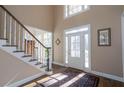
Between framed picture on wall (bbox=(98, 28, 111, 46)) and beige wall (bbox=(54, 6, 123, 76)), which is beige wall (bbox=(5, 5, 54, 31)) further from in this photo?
framed picture on wall (bbox=(98, 28, 111, 46))

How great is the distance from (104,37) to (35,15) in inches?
153

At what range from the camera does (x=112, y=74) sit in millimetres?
3855

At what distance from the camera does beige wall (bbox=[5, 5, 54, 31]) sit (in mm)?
5075

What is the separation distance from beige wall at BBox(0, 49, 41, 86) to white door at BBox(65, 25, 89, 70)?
2.63 meters

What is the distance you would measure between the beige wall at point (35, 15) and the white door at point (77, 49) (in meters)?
1.61

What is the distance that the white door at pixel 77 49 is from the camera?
509 centimetres

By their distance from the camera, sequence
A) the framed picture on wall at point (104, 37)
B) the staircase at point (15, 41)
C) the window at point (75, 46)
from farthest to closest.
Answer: the window at point (75, 46) → the framed picture on wall at point (104, 37) → the staircase at point (15, 41)

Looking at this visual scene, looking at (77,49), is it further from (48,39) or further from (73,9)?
(48,39)

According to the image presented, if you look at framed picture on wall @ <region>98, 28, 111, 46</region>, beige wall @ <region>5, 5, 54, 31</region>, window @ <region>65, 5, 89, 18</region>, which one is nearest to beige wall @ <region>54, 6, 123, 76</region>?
framed picture on wall @ <region>98, 28, 111, 46</region>

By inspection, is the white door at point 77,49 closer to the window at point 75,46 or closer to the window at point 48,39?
the window at point 75,46

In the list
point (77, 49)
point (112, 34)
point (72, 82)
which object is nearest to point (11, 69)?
point (72, 82)

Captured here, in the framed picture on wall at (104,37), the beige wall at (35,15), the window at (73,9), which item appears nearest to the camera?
the framed picture on wall at (104,37)

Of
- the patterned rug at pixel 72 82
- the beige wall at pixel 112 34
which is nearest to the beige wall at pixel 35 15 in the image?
the beige wall at pixel 112 34
